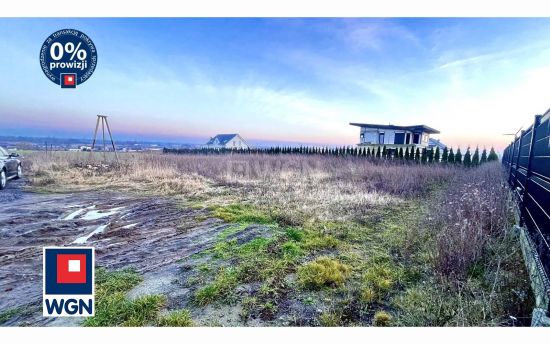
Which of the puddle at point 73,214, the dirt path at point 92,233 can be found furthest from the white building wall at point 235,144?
the puddle at point 73,214

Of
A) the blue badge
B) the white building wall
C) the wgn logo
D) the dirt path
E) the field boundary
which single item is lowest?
the dirt path

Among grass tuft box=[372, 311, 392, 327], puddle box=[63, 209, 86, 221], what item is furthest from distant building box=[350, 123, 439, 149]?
puddle box=[63, 209, 86, 221]

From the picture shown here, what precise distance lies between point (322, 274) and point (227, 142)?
292 cm

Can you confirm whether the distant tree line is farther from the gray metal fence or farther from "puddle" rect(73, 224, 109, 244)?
the gray metal fence

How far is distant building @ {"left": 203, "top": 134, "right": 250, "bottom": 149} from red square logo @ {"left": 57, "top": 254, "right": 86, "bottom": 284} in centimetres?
252

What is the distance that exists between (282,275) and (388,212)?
3474mm

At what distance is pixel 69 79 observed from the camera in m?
1.87

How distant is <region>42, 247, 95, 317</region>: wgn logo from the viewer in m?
1.65

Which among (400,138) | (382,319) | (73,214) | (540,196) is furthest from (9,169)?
(400,138)

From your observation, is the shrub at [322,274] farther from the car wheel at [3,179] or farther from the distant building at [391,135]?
the car wheel at [3,179]

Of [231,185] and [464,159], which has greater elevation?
[464,159]

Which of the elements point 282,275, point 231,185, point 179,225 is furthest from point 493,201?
point 231,185
